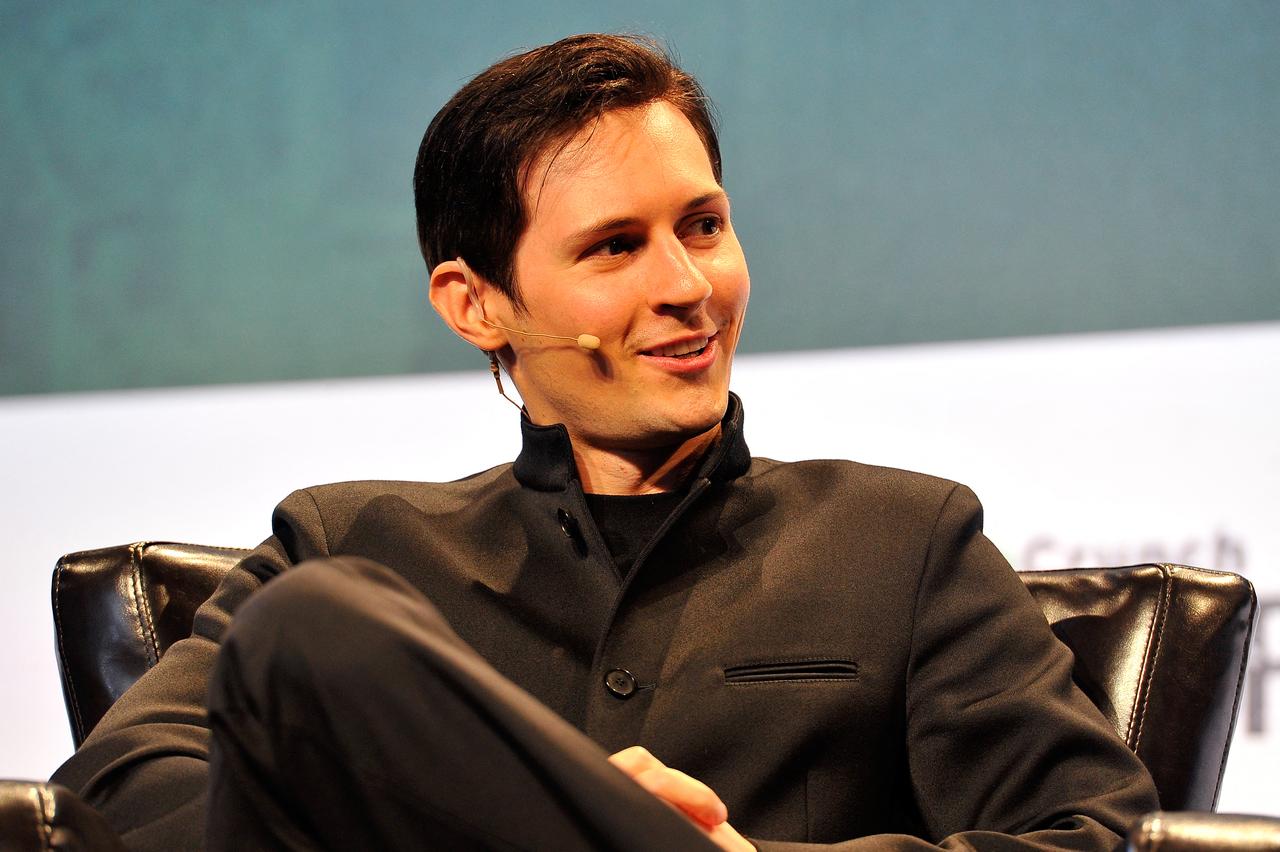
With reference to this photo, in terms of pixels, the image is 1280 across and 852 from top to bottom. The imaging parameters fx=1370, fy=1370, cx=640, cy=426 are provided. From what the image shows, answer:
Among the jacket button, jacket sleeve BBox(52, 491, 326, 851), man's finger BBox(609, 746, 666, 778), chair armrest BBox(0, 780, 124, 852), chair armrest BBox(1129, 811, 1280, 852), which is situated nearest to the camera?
chair armrest BBox(1129, 811, 1280, 852)

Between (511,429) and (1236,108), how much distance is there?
1274mm

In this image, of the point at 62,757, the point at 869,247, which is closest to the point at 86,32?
the point at 62,757

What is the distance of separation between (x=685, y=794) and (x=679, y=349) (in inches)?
20.9

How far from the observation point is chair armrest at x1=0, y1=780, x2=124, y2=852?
2.98 feet

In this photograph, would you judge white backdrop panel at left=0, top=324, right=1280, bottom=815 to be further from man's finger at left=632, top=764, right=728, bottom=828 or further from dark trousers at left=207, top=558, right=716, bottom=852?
dark trousers at left=207, top=558, right=716, bottom=852

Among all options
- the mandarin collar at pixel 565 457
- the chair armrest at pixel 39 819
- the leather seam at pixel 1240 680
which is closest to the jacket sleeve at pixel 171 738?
the chair armrest at pixel 39 819

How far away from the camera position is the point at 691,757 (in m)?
1.27

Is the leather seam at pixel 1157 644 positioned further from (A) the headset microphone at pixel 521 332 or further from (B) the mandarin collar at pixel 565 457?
(A) the headset microphone at pixel 521 332

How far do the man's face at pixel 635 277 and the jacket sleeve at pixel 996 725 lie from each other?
30 cm

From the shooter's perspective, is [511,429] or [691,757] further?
[511,429]

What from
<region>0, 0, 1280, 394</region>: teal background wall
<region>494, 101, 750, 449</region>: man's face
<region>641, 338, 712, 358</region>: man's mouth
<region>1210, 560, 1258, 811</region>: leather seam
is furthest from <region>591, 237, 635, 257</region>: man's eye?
<region>0, 0, 1280, 394</region>: teal background wall

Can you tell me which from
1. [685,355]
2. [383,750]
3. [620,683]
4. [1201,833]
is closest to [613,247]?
[685,355]

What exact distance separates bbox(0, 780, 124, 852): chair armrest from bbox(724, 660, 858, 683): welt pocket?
1.94 feet

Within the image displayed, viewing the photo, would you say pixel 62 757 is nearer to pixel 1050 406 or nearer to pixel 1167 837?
pixel 1050 406
